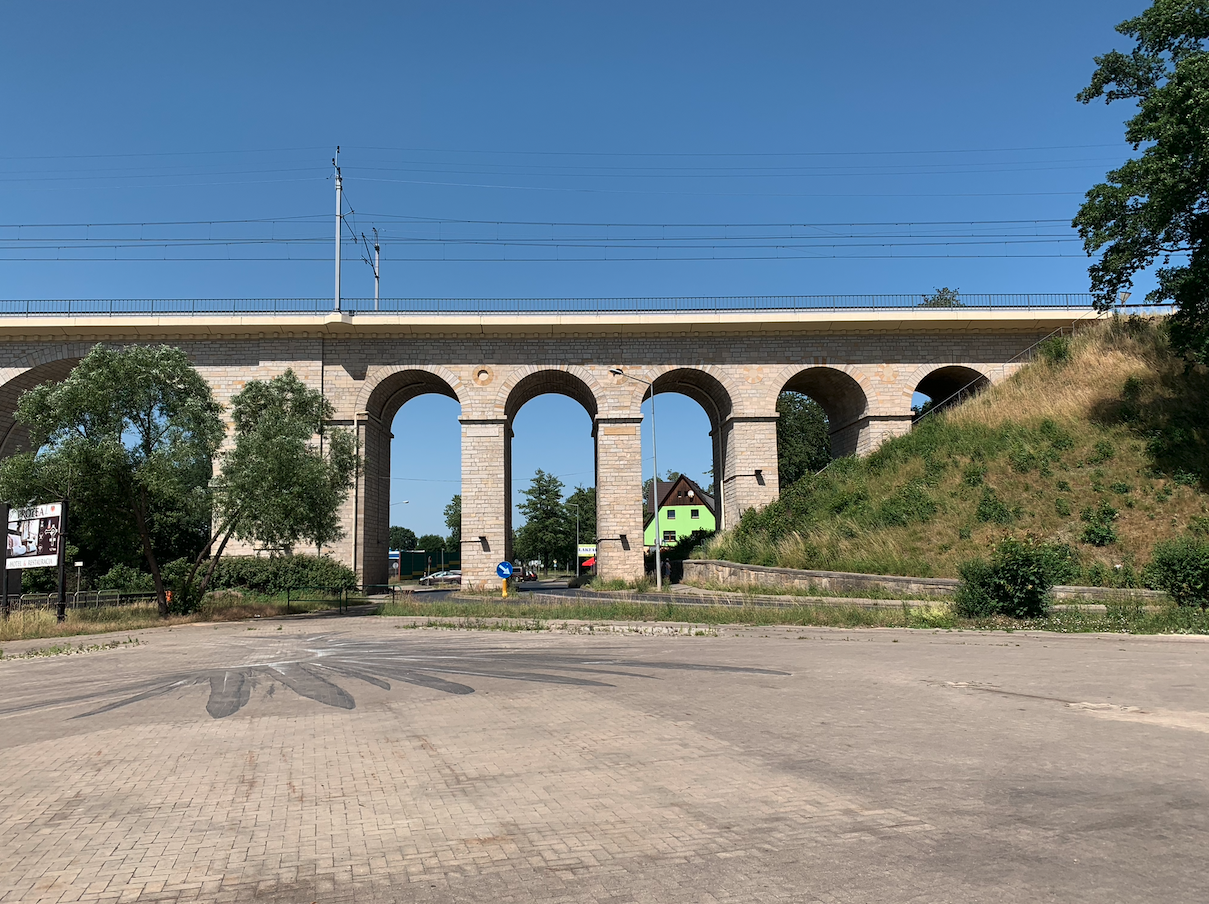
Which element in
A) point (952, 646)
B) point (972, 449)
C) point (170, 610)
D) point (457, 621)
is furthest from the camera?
point (972, 449)

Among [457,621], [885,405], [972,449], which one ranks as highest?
[885,405]

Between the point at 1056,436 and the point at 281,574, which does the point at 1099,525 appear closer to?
the point at 1056,436

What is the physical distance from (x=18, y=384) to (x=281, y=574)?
15.5 metres

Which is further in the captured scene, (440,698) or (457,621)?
(457,621)

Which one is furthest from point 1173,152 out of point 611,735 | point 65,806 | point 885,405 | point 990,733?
point 65,806

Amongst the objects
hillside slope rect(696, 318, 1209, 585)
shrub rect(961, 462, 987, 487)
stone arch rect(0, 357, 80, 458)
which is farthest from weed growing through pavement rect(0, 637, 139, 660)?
stone arch rect(0, 357, 80, 458)

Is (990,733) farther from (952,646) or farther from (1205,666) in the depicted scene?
(952,646)

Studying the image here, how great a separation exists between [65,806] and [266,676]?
570cm

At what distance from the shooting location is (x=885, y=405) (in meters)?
37.3

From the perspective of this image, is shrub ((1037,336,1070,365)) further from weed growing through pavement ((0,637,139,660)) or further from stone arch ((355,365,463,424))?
weed growing through pavement ((0,637,139,660))

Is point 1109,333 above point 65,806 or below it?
above

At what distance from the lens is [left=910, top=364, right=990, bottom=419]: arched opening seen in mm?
37812

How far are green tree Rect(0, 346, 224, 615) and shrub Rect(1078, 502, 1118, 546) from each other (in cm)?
2523

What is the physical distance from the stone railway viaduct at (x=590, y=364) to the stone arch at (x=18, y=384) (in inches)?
3.4
